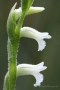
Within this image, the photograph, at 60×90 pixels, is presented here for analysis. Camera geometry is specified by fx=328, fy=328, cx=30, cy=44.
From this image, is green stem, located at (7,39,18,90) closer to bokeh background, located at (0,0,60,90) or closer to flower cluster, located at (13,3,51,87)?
flower cluster, located at (13,3,51,87)

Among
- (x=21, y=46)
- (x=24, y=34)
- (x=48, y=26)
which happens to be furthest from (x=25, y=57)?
(x=24, y=34)

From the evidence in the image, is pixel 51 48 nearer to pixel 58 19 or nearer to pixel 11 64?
pixel 58 19

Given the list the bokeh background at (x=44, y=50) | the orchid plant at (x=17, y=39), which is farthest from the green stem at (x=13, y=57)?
the bokeh background at (x=44, y=50)

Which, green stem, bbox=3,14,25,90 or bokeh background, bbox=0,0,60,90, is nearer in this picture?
green stem, bbox=3,14,25,90

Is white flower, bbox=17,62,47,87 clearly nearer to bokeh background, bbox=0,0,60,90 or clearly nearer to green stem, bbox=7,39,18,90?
green stem, bbox=7,39,18,90

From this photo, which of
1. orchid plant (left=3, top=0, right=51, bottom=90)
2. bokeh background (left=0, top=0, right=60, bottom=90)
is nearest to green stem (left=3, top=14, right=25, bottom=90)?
orchid plant (left=3, top=0, right=51, bottom=90)

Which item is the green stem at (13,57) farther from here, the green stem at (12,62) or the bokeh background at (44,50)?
the bokeh background at (44,50)

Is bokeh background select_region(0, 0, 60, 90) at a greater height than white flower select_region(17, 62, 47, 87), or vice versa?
Result: bokeh background select_region(0, 0, 60, 90)

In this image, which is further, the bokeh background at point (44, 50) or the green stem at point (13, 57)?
the bokeh background at point (44, 50)
